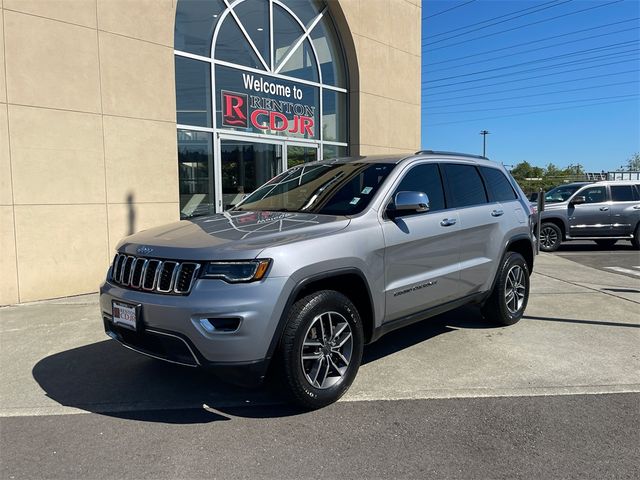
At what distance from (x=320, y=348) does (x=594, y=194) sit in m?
12.4

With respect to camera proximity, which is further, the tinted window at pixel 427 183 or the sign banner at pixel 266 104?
the sign banner at pixel 266 104

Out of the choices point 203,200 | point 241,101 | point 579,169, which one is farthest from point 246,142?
point 579,169

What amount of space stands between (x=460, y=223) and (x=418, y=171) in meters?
0.66

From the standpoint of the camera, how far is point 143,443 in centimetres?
327

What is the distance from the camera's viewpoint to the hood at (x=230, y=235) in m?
3.32

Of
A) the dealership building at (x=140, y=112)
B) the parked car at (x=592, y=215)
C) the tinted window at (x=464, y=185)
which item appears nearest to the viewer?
the tinted window at (x=464, y=185)

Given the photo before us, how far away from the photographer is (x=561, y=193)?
13.8 meters

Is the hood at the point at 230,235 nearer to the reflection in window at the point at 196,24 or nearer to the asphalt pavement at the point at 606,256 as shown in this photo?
the reflection in window at the point at 196,24

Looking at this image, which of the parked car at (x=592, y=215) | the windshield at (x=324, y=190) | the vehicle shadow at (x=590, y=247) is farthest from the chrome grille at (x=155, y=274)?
the vehicle shadow at (x=590, y=247)

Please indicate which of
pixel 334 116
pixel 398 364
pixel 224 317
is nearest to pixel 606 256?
pixel 334 116

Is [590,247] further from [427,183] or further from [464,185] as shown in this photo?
[427,183]

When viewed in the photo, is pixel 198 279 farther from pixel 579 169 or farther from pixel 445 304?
pixel 579 169

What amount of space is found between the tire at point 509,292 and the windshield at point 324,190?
6.45ft

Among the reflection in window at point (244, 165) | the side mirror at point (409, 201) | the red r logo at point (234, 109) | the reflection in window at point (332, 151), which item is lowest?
the side mirror at point (409, 201)
